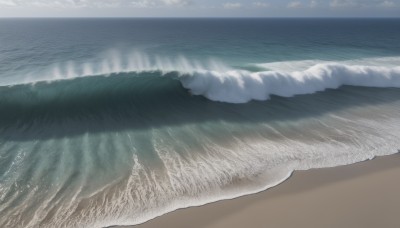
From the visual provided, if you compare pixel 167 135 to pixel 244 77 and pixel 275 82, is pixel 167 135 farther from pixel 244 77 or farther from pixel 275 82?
pixel 275 82

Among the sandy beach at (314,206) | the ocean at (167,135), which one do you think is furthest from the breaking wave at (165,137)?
the sandy beach at (314,206)

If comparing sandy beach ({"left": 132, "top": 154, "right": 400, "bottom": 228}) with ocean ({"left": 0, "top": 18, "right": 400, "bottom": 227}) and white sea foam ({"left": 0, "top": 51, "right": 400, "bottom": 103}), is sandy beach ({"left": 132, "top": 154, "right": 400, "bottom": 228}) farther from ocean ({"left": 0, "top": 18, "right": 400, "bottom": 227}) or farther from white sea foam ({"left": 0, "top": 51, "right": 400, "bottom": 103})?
white sea foam ({"left": 0, "top": 51, "right": 400, "bottom": 103})

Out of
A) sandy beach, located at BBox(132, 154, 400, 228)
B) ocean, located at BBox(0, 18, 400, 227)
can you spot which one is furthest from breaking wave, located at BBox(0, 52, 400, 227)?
sandy beach, located at BBox(132, 154, 400, 228)

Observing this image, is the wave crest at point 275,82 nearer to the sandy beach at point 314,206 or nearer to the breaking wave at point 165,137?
the breaking wave at point 165,137

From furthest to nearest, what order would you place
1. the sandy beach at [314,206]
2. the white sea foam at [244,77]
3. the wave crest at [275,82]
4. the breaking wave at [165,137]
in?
the white sea foam at [244,77], the wave crest at [275,82], the breaking wave at [165,137], the sandy beach at [314,206]

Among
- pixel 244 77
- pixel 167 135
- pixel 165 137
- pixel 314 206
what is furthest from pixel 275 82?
pixel 314 206

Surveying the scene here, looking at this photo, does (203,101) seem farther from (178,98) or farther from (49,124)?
(49,124)

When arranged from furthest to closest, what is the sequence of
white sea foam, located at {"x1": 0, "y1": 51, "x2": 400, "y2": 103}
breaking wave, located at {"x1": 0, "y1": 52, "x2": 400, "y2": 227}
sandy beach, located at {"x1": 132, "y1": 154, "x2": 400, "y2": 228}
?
1. white sea foam, located at {"x1": 0, "y1": 51, "x2": 400, "y2": 103}
2. breaking wave, located at {"x1": 0, "y1": 52, "x2": 400, "y2": 227}
3. sandy beach, located at {"x1": 132, "y1": 154, "x2": 400, "y2": 228}

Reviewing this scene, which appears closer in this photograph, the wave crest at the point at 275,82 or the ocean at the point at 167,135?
the ocean at the point at 167,135
